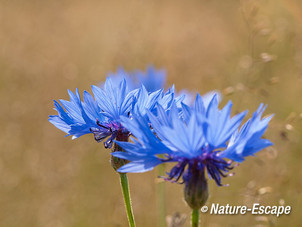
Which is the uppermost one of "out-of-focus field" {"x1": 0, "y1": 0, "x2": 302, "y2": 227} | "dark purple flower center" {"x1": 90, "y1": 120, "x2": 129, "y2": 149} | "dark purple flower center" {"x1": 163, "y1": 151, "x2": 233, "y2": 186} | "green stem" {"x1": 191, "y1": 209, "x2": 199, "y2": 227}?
"out-of-focus field" {"x1": 0, "y1": 0, "x2": 302, "y2": 227}

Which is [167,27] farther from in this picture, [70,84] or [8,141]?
[8,141]

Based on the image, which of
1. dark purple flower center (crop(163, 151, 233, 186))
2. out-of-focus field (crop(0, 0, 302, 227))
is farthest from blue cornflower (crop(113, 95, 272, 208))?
out-of-focus field (crop(0, 0, 302, 227))

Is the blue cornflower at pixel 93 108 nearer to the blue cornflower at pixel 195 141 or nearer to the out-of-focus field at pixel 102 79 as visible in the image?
the blue cornflower at pixel 195 141

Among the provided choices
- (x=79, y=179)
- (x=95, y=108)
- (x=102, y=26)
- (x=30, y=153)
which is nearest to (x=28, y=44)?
(x=102, y=26)

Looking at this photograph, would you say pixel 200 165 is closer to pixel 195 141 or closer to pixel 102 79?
pixel 195 141

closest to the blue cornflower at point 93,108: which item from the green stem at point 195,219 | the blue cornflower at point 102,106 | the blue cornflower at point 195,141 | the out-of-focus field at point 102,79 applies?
the blue cornflower at point 102,106

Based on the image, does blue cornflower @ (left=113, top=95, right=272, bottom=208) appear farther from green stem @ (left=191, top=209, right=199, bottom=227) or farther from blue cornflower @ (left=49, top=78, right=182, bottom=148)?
blue cornflower @ (left=49, top=78, right=182, bottom=148)
